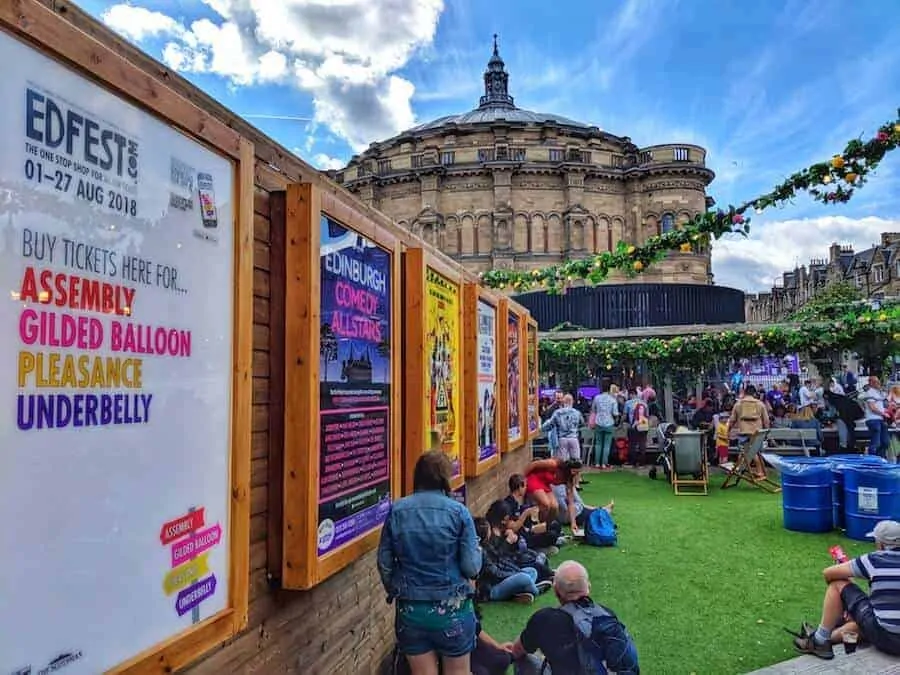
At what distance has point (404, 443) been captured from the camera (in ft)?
17.4

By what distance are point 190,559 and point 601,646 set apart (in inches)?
104

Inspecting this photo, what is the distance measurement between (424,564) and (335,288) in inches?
63.2

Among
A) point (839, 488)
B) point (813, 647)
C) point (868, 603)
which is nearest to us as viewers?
point (868, 603)

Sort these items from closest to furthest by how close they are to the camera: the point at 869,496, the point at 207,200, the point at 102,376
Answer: the point at 102,376, the point at 207,200, the point at 869,496

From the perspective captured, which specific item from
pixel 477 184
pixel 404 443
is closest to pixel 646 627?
pixel 404 443

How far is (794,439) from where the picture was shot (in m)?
16.1

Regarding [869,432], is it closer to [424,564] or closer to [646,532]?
[646,532]

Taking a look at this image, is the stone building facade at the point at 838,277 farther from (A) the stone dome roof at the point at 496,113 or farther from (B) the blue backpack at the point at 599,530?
(B) the blue backpack at the point at 599,530

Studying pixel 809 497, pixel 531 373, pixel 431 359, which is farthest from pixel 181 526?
pixel 531 373

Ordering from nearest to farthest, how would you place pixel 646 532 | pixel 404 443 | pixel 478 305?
pixel 404 443, pixel 478 305, pixel 646 532

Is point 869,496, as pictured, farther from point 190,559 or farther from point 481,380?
point 190,559

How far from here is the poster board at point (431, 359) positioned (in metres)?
5.33

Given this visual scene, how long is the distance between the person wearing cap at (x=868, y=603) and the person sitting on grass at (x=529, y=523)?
129 inches

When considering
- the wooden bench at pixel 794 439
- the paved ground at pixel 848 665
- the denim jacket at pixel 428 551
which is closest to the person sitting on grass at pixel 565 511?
the paved ground at pixel 848 665
